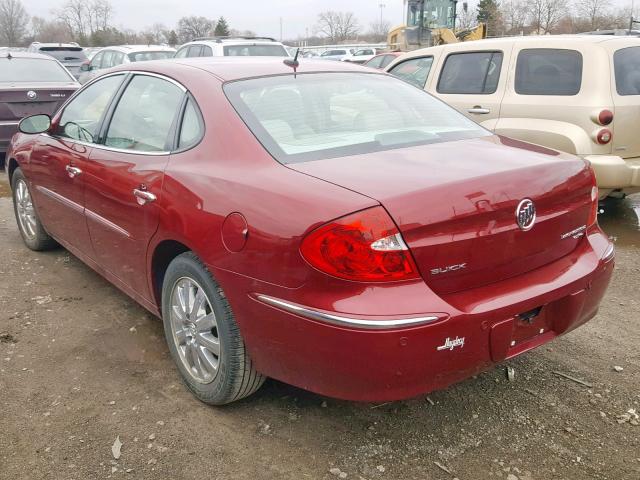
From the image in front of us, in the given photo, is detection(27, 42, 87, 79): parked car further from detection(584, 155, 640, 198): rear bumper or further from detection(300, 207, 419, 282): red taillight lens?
detection(300, 207, 419, 282): red taillight lens

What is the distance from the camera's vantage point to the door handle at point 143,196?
2965 mm

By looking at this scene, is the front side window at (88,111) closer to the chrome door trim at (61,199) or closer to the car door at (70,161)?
the car door at (70,161)

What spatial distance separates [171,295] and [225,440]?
765mm

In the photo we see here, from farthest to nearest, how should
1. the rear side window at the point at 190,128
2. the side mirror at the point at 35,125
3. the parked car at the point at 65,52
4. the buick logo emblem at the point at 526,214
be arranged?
1. the parked car at the point at 65,52
2. the side mirror at the point at 35,125
3. the rear side window at the point at 190,128
4. the buick logo emblem at the point at 526,214

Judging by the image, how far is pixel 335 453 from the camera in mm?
2549

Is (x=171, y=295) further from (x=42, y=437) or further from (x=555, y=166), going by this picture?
(x=555, y=166)

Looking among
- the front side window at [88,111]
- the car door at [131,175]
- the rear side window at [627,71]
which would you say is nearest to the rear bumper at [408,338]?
the car door at [131,175]

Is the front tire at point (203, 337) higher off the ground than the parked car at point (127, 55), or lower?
lower

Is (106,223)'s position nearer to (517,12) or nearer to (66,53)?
(66,53)

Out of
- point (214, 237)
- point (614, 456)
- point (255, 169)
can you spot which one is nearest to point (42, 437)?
point (214, 237)

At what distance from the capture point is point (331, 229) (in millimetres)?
2156

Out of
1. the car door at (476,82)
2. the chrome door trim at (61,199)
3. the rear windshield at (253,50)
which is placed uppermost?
the rear windshield at (253,50)

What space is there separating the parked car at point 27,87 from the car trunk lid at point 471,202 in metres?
6.86

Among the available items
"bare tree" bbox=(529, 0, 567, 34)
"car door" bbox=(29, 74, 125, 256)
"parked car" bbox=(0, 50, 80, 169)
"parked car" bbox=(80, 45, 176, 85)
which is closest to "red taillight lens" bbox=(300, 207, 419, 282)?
"car door" bbox=(29, 74, 125, 256)
